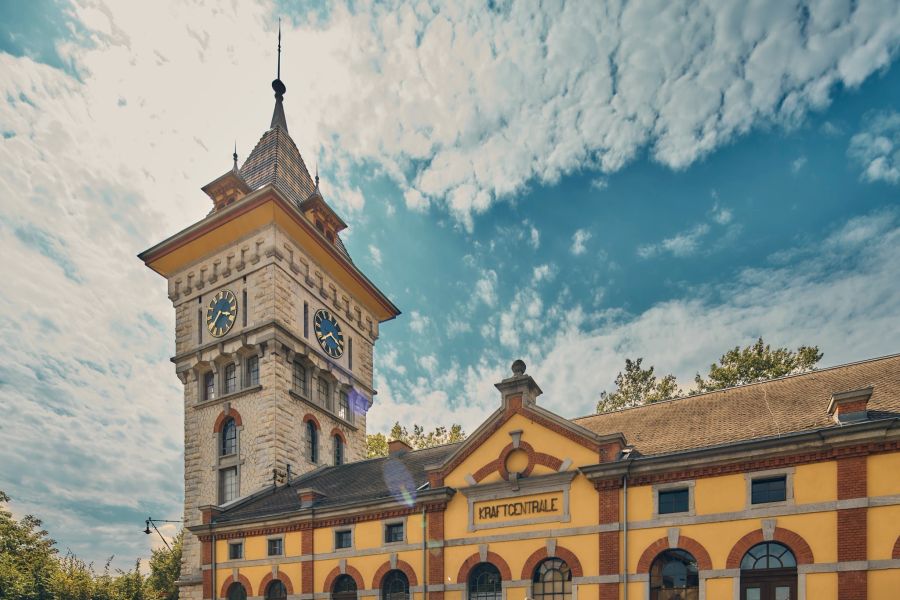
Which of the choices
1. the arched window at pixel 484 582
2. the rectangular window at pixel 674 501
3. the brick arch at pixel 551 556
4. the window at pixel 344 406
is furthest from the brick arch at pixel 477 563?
the window at pixel 344 406

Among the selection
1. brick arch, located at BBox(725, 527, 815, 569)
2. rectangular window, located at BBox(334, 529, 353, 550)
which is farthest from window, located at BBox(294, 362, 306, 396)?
brick arch, located at BBox(725, 527, 815, 569)

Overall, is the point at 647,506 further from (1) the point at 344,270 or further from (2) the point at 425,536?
(1) the point at 344,270

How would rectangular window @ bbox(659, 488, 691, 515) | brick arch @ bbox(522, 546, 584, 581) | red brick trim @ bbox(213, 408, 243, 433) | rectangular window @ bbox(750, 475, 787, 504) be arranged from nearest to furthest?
rectangular window @ bbox(750, 475, 787, 504), rectangular window @ bbox(659, 488, 691, 515), brick arch @ bbox(522, 546, 584, 581), red brick trim @ bbox(213, 408, 243, 433)

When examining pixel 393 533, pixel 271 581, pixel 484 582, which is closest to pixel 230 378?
pixel 271 581

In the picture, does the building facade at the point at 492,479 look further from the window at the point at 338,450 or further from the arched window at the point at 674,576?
the window at the point at 338,450

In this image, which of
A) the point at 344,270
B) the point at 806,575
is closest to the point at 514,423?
the point at 806,575

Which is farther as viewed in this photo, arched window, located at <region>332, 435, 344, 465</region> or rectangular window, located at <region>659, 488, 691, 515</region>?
arched window, located at <region>332, 435, 344, 465</region>

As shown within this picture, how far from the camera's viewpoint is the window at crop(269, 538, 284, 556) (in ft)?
91.7

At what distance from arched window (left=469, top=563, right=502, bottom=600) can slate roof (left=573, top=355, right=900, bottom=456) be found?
283 inches

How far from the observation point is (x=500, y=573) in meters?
22.7

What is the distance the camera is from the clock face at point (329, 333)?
39188mm

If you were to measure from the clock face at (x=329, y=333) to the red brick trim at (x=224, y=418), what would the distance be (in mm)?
6641

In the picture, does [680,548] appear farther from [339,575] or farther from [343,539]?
[339,575]

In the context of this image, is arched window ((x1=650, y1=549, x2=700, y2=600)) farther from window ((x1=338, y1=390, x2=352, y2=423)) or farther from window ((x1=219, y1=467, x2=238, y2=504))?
window ((x1=338, y1=390, x2=352, y2=423))
